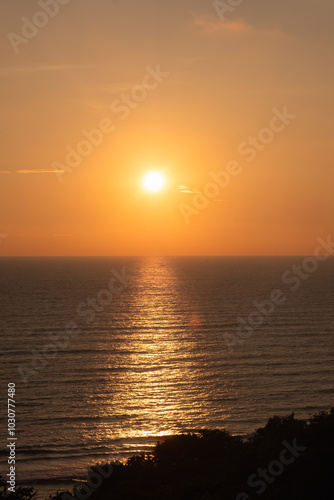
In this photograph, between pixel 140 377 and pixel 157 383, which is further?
pixel 140 377

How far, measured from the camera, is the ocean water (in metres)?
45.2

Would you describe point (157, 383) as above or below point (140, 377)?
below

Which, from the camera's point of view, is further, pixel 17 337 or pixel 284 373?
pixel 17 337

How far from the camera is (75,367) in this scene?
71.3 metres

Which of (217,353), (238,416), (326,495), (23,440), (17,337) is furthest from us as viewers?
(17,337)

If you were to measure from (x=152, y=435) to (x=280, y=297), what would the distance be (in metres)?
120

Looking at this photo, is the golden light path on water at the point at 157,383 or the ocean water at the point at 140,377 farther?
the golden light path on water at the point at 157,383

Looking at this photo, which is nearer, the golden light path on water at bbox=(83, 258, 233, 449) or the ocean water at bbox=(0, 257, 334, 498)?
the ocean water at bbox=(0, 257, 334, 498)

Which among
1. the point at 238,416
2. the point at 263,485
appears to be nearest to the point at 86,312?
the point at 238,416

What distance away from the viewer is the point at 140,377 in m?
67.0

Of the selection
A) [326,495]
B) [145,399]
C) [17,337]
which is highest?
[17,337]

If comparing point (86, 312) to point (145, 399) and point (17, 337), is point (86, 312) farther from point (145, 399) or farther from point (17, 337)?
point (145, 399)

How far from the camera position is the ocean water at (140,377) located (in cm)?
4525

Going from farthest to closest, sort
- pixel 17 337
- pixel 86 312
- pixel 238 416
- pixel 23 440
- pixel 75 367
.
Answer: pixel 86 312 → pixel 17 337 → pixel 75 367 → pixel 238 416 → pixel 23 440
